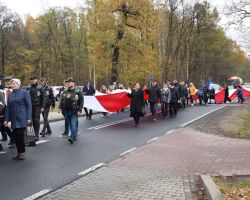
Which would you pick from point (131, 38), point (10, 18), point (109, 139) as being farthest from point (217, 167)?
point (10, 18)

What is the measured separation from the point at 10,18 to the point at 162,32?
18934 mm

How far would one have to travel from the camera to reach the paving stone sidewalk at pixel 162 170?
6941mm

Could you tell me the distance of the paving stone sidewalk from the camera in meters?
6.94

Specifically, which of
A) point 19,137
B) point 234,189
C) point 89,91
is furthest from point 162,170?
point 89,91

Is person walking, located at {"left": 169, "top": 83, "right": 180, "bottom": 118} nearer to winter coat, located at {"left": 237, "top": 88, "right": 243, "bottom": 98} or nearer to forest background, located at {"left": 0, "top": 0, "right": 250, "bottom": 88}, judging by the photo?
forest background, located at {"left": 0, "top": 0, "right": 250, "bottom": 88}

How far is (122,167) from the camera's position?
9102 mm

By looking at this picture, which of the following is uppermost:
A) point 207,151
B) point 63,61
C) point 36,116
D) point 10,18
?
point 10,18

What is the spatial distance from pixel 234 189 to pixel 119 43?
3036cm

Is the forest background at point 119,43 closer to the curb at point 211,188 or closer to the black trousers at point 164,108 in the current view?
the black trousers at point 164,108

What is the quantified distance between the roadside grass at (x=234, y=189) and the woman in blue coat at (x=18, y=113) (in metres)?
4.46

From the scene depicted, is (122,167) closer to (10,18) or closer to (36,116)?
(36,116)

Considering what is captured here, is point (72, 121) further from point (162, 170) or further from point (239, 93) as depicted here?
point (239, 93)

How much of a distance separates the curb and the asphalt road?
2.34m

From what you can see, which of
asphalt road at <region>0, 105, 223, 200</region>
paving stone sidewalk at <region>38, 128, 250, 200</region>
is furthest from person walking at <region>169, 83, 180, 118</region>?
paving stone sidewalk at <region>38, 128, 250, 200</region>
